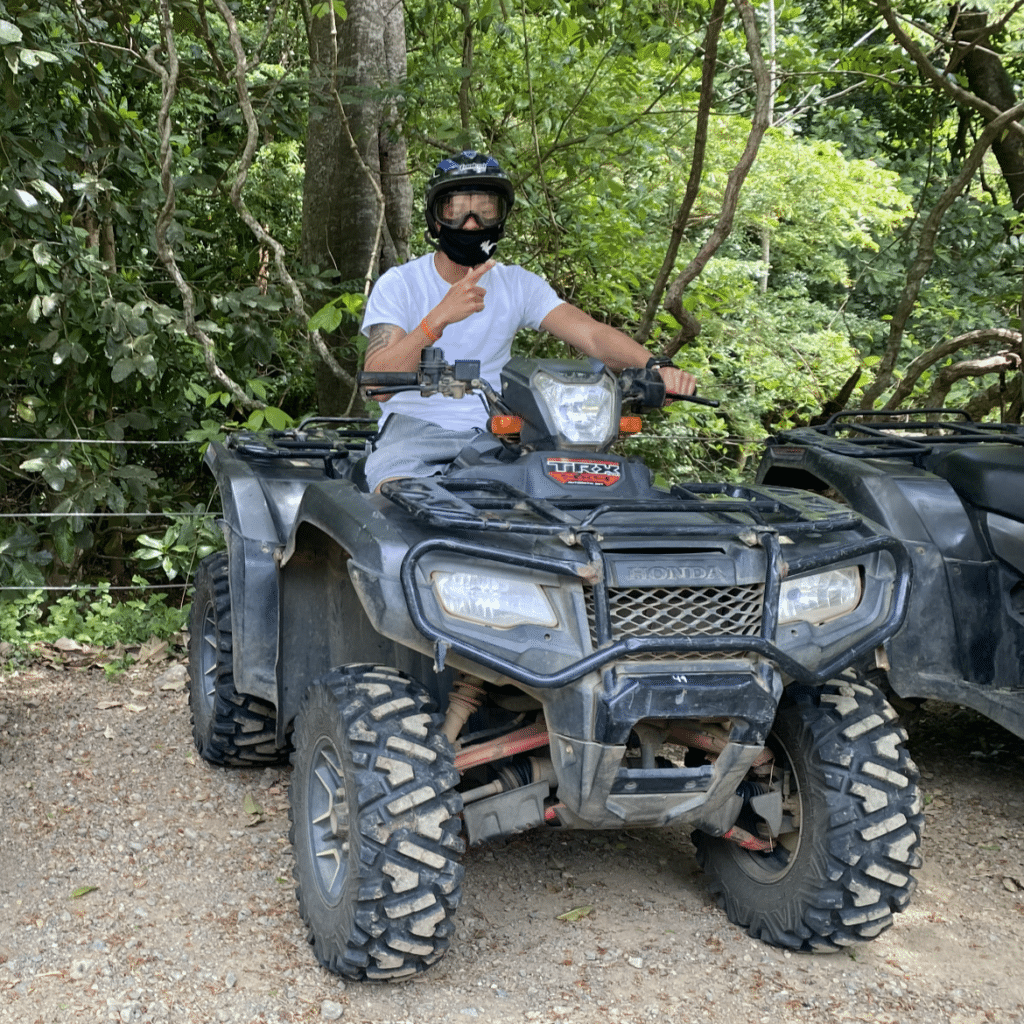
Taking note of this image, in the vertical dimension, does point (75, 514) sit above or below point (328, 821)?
below

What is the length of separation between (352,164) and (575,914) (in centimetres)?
531

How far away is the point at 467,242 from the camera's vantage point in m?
3.89

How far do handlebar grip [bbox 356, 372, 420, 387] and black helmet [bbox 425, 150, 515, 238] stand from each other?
778 millimetres

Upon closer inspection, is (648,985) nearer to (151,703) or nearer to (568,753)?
(568,753)

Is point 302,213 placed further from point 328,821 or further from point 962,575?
point 328,821

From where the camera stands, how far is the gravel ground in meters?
2.89

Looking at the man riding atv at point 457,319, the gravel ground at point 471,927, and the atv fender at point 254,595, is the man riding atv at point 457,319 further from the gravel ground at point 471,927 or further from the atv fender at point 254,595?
the gravel ground at point 471,927

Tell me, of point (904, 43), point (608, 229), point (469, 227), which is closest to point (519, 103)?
point (608, 229)

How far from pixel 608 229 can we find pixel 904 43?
7.35 ft

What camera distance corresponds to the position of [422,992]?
294 centimetres

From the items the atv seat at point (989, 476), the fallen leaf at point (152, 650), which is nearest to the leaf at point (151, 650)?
the fallen leaf at point (152, 650)

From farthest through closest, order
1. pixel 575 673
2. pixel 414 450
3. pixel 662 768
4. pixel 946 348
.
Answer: pixel 946 348, pixel 414 450, pixel 662 768, pixel 575 673

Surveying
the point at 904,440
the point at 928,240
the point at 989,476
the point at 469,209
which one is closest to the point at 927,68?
the point at 928,240

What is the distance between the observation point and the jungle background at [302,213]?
632 centimetres
